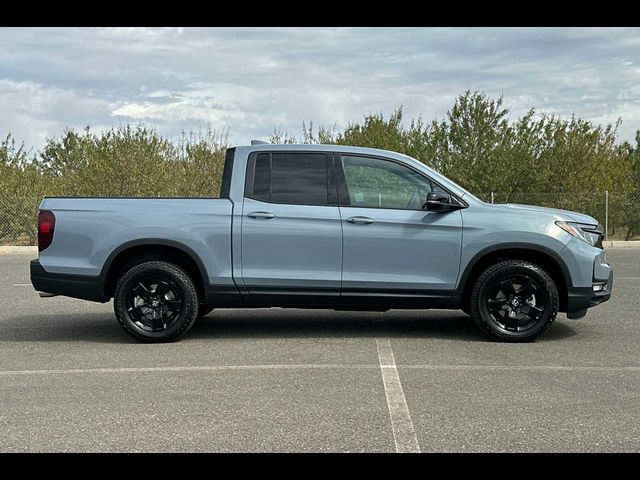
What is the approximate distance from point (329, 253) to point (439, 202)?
3.78ft

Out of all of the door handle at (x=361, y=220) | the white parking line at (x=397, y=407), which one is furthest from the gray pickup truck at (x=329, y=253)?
the white parking line at (x=397, y=407)

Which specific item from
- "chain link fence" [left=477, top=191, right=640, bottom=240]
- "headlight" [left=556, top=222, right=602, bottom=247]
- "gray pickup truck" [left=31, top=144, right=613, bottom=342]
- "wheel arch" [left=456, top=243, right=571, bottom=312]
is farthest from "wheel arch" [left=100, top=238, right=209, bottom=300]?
"chain link fence" [left=477, top=191, right=640, bottom=240]

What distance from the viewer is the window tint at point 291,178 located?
7.75 meters

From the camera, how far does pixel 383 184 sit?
7.79 m

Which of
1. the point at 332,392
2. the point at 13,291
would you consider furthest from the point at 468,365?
the point at 13,291

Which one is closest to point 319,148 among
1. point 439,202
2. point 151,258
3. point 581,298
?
point 439,202

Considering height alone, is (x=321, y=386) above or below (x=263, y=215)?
below

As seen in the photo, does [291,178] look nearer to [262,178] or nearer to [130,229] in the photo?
[262,178]

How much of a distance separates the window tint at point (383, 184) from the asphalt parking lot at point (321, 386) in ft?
4.44

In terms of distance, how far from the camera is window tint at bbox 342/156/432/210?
7727mm

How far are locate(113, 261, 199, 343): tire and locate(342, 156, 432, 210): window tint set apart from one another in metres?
1.83

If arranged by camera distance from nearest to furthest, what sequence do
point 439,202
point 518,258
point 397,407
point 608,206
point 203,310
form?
point 397,407, point 439,202, point 518,258, point 203,310, point 608,206

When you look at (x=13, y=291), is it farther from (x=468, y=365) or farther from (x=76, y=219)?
(x=468, y=365)
